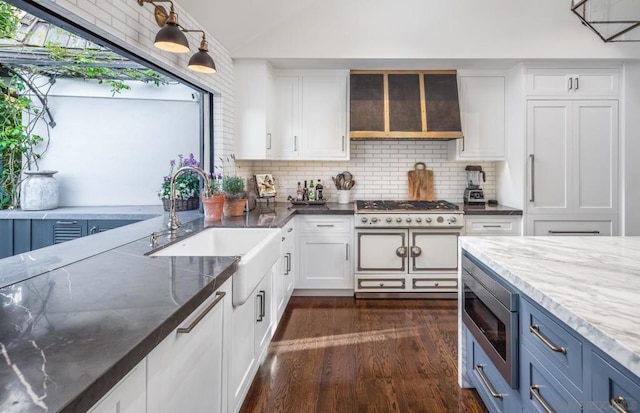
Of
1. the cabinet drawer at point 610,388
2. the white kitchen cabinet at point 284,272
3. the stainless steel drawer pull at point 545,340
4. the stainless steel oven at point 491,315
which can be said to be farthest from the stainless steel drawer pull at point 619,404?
the white kitchen cabinet at point 284,272

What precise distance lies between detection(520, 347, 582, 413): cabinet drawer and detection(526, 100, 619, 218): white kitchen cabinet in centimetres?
278

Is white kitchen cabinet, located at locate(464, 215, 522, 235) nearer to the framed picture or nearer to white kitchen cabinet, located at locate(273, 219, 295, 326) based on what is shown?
Result: white kitchen cabinet, located at locate(273, 219, 295, 326)

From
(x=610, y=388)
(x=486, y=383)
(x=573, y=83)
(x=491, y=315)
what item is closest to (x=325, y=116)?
(x=573, y=83)

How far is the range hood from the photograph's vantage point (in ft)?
12.9

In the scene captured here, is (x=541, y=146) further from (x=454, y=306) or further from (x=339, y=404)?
(x=339, y=404)

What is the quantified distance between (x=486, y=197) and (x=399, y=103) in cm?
157

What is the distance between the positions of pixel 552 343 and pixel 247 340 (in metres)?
1.43

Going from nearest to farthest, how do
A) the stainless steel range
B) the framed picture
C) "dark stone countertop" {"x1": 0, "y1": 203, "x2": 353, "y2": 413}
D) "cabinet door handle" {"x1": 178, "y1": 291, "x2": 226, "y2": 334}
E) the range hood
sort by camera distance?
"dark stone countertop" {"x1": 0, "y1": 203, "x2": 353, "y2": 413} → "cabinet door handle" {"x1": 178, "y1": 291, "x2": 226, "y2": 334} → the stainless steel range → the range hood → the framed picture

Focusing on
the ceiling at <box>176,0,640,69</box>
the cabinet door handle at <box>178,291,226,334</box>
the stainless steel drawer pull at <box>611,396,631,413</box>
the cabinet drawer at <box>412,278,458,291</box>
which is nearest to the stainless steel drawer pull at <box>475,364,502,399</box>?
the stainless steel drawer pull at <box>611,396,631,413</box>

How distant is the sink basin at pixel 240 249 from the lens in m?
1.77

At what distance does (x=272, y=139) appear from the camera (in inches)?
160

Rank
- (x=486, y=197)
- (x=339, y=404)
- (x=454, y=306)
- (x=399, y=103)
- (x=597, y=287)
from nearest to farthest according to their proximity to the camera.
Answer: (x=597, y=287) < (x=339, y=404) < (x=454, y=306) < (x=399, y=103) < (x=486, y=197)

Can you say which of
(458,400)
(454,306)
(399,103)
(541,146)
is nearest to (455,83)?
(399,103)

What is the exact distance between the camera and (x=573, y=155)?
3.78 metres
